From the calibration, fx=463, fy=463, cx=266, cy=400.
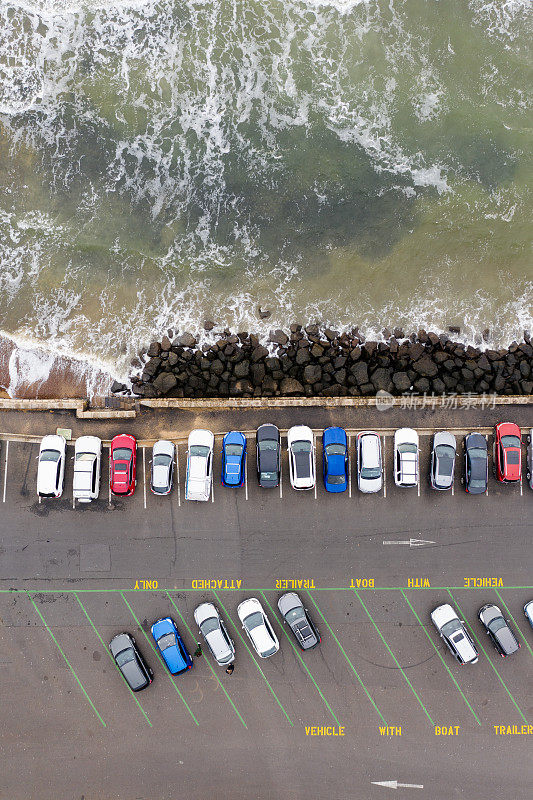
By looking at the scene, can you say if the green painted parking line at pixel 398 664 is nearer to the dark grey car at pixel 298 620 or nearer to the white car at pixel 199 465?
the dark grey car at pixel 298 620

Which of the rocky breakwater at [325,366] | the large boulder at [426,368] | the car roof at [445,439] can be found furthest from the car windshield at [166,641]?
the large boulder at [426,368]

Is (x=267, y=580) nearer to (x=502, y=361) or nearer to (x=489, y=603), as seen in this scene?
(x=489, y=603)

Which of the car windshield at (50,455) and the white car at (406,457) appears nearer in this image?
the white car at (406,457)

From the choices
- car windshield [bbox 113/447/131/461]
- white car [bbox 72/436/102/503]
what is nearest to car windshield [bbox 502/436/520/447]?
car windshield [bbox 113/447/131/461]

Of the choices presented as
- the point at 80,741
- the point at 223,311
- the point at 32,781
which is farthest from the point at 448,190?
the point at 32,781

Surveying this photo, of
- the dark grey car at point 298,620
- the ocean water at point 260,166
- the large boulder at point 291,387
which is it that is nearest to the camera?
the dark grey car at point 298,620

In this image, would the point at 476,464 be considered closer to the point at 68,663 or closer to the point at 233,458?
the point at 233,458
